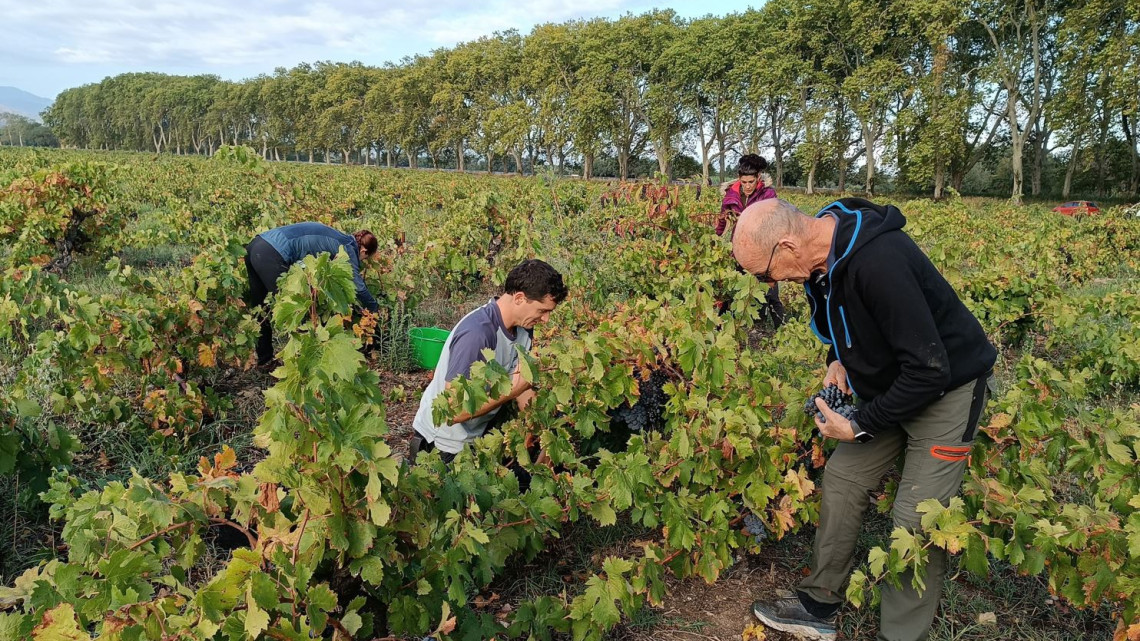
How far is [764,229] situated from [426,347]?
3718 mm

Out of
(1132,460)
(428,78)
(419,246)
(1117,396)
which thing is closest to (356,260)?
(419,246)

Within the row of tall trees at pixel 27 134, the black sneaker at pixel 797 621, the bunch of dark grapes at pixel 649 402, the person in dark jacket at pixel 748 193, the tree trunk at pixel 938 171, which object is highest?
the row of tall trees at pixel 27 134

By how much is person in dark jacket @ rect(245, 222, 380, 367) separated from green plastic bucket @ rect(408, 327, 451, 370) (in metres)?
0.50

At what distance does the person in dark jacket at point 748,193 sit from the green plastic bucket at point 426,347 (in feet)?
8.64

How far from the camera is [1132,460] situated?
210 centimetres

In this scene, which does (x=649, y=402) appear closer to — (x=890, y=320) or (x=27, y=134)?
(x=890, y=320)

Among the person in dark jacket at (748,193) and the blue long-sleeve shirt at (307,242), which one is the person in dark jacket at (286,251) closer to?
the blue long-sleeve shirt at (307,242)

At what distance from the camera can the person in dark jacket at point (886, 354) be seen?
188cm

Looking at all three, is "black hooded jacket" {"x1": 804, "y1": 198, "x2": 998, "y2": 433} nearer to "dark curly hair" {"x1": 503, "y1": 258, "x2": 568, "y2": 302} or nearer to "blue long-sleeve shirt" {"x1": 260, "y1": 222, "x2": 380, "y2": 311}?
"dark curly hair" {"x1": 503, "y1": 258, "x2": 568, "y2": 302}

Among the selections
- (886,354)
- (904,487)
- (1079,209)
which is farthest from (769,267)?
(1079,209)

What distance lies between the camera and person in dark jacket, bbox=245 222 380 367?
15.0 ft

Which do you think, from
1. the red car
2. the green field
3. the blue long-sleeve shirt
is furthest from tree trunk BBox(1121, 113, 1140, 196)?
the blue long-sleeve shirt

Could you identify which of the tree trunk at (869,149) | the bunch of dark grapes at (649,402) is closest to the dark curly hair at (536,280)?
the bunch of dark grapes at (649,402)

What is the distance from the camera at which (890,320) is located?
6.18ft
